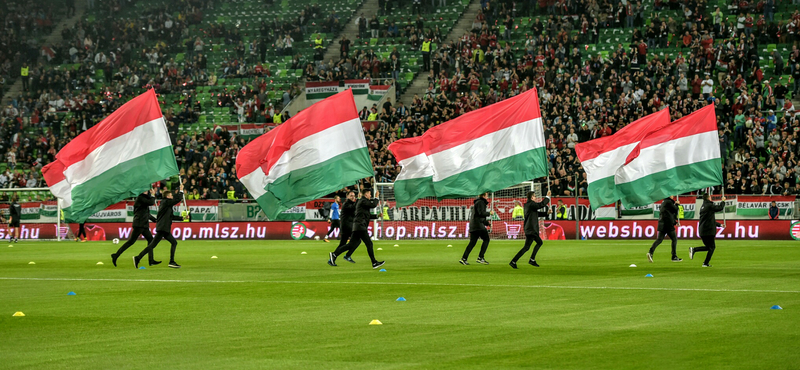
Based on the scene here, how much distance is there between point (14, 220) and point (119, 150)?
71.5ft

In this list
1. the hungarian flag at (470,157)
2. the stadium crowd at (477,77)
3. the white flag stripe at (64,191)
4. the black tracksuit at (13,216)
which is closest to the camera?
the white flag stripe at (64,191)

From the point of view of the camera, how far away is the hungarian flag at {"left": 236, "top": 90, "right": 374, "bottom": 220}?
965 inches

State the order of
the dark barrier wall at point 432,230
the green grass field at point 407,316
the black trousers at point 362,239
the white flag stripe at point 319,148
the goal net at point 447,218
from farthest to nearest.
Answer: the goal net at point 447,218
the dark barrier wall at point 432,230
the white flag stripe at point 319,148
the black trousers at point 362,239
the green grass field at point 407,316

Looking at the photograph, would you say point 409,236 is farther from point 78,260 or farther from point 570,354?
point 570,354

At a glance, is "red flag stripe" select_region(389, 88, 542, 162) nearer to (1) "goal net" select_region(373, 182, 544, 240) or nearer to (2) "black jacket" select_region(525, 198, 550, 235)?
(2) "black jacket" select_region(525, 198, 550, 235)

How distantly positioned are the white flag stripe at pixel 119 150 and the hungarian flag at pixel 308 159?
7.98ft

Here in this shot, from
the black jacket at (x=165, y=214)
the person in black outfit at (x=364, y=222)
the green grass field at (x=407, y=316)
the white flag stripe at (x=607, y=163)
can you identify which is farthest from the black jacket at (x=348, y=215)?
the white flag stripe at (x=607, y=163)

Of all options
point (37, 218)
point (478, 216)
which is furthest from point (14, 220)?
point (478, 216)

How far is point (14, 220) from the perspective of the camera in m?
44.5

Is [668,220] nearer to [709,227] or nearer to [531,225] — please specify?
[709,227]

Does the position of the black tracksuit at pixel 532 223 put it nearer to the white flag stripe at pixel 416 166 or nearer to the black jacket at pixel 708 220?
the white flag stripe at pixel 416 166

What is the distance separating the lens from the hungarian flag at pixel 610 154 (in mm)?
28359

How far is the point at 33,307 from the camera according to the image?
601 inches

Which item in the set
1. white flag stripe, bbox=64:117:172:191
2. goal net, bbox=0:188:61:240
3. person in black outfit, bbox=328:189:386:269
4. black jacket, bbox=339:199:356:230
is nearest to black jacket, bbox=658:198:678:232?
person in black outfit, bbox=328:189:386:269
